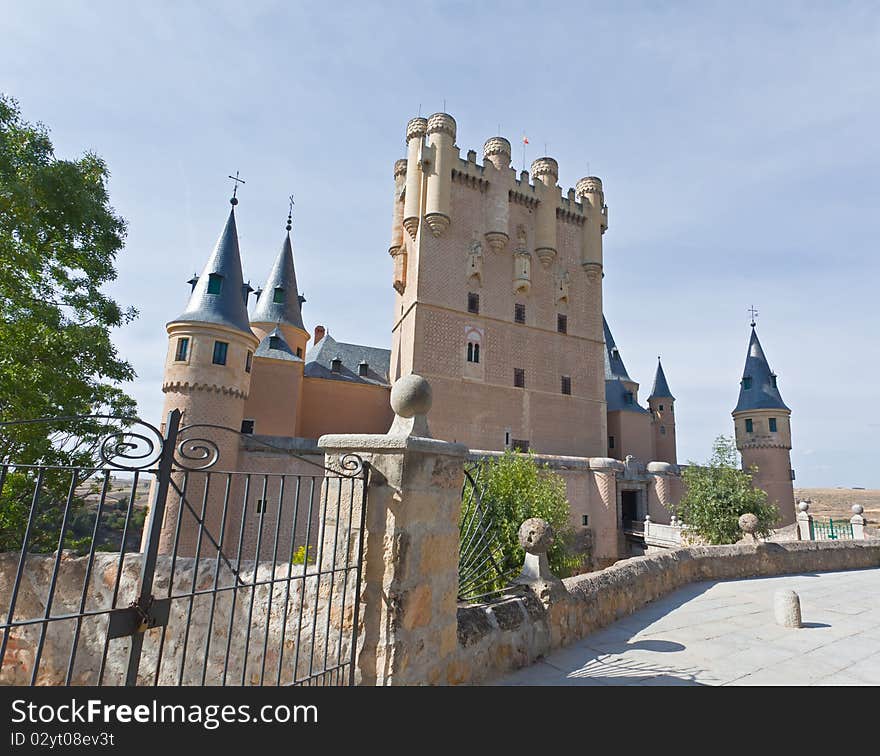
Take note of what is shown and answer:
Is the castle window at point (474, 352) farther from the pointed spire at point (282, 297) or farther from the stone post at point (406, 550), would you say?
the stone post at point (406, 550)

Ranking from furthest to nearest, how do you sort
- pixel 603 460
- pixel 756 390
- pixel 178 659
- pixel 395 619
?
pixel 756 390 < pixel 603 460 < pixel 178 659 < pixel 395 619

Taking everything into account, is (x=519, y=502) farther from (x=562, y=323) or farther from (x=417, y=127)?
(x=417, y=127)

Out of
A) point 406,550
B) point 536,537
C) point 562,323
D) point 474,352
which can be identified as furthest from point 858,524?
point 406,550

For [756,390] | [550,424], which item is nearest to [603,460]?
[550,424]

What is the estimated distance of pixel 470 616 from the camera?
4.14m

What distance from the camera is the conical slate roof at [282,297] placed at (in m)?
27.4

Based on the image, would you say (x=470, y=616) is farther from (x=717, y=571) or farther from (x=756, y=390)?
(x=756, y=390)

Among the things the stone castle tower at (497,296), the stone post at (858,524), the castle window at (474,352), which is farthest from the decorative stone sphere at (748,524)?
the castle window at (474,352)

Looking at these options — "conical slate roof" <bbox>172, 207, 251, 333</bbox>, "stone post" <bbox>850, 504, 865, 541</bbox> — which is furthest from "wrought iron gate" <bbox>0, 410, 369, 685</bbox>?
"stone post" <bbox>850, 504, 865, 541</bbox>

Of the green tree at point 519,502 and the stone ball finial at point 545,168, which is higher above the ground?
the stone ball finial at point 545,168

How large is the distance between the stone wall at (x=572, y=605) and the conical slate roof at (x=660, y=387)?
28.8m

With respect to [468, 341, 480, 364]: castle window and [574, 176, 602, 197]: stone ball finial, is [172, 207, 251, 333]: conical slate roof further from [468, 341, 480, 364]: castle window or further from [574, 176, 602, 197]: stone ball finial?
[574, 176, 602, 197]: stone ball finial

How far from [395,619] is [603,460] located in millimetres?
22901

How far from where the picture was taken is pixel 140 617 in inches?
96.8
